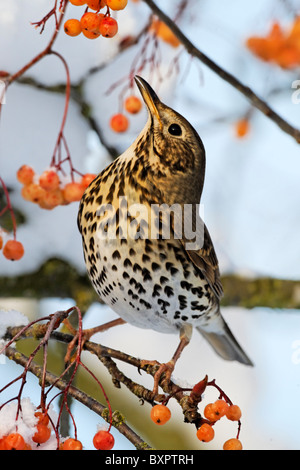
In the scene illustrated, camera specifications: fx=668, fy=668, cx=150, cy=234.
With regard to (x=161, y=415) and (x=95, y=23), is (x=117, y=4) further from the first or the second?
(x=161, y=415)

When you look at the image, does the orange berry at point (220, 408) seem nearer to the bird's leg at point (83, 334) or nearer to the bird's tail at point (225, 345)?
the bird's leg at point (83, 334)

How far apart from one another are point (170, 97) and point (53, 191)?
0.73 m

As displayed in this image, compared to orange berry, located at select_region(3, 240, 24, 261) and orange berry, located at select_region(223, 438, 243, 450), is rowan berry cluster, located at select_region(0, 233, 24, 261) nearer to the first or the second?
orange berry, located at select_region(3, 240, 24, 261)

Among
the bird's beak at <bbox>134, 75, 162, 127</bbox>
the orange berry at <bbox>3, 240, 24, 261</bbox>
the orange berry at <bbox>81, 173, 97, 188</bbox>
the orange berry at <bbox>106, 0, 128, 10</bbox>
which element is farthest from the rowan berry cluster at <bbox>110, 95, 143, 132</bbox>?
the orange berry at <bbox>106, 0, 128, 10</bbox>

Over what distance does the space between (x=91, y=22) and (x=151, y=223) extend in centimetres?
38

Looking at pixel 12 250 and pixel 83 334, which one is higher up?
pixel 12 250

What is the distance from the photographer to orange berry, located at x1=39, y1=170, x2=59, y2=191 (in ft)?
4.36

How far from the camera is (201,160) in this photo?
1.33 m

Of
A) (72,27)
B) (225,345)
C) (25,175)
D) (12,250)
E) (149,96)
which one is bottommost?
(225,345)

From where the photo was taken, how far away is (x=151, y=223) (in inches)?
49.6

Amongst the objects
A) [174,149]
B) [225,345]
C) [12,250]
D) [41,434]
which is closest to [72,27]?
[174,149]

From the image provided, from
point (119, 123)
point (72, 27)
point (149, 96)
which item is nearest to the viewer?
point (72, 27)

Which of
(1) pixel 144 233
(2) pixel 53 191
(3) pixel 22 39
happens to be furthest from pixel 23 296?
(3) pixel 22 39

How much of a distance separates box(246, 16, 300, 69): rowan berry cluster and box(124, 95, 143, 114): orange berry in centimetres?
60
